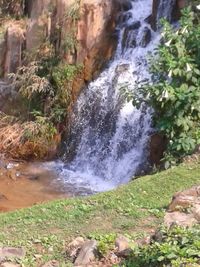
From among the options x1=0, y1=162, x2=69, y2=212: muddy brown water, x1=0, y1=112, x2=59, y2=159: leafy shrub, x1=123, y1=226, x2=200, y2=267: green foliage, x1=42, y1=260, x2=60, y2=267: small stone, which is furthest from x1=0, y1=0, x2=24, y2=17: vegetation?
x1=123, y1=226, x2=200, y2=267: green foliage

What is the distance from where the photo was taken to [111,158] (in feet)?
38.2

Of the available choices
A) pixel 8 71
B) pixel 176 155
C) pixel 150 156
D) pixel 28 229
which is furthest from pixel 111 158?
pixel 28 229

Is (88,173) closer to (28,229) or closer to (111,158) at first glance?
(111,158)

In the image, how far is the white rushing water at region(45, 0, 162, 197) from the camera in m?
11.2

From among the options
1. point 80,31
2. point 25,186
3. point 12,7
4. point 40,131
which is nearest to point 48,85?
point 40,131

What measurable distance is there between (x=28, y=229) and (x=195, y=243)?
8.14 ft

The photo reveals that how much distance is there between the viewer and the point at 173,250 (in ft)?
13.3

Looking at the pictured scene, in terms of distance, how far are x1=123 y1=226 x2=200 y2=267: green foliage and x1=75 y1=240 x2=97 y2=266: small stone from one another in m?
0.55

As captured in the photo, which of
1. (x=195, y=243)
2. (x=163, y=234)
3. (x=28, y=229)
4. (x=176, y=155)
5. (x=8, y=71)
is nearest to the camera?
(x=195, y=243)

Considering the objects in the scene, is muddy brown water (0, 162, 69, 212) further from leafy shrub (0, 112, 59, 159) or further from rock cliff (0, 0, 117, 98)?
rock cliff (0, 0, 117, 98)

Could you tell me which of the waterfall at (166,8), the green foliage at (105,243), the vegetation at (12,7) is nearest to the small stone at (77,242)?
the green foliage at (105,243)

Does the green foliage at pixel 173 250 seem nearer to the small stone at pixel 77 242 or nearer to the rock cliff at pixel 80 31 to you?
the small stone at pixel 77 242

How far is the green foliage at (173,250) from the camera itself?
3949 millimetres

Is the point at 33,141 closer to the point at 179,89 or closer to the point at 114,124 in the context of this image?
the point at 114,124
